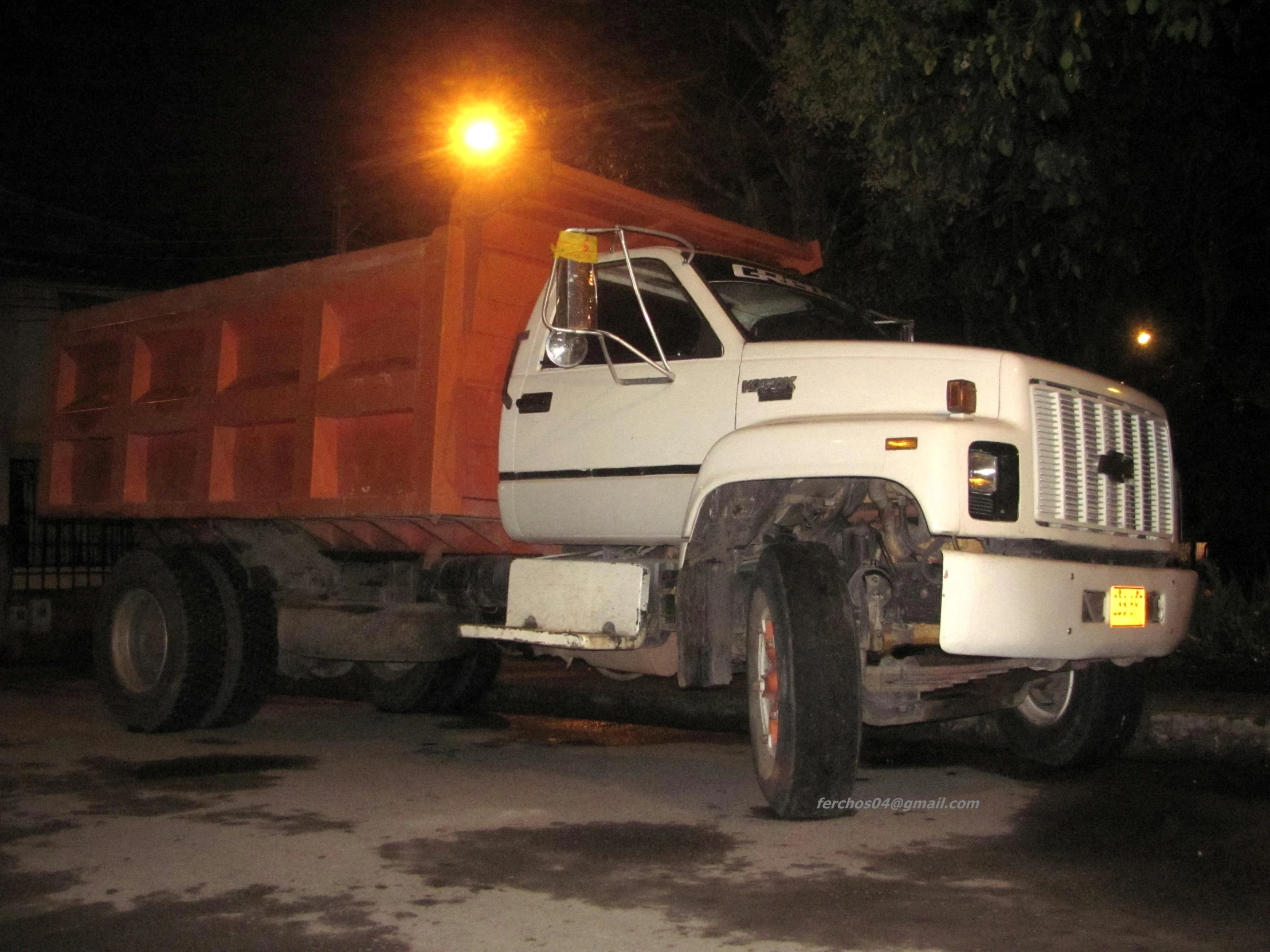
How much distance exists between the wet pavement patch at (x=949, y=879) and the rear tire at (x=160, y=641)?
3173 millimetres

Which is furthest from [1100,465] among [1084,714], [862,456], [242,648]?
[242,648]

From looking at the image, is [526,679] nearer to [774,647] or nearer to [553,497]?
[553,497]

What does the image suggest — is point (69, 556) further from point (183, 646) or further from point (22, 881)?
point (22, 881)

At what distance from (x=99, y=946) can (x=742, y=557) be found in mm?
3113

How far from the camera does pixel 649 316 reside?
675 centimetres

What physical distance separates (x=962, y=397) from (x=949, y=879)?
182 cm

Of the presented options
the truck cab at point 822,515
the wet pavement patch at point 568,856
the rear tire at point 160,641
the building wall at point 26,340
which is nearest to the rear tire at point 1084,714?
the truck cab at point 822,515

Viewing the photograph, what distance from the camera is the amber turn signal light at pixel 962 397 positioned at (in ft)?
17.8

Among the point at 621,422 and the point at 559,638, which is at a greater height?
the point at 621,422

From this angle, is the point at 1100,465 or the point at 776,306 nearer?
the point at 1100,465

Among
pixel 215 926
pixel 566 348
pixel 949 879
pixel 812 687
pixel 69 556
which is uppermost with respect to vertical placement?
pixel 566 348

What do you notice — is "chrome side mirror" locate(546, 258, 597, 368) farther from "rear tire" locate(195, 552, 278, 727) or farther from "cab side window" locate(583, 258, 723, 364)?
"rear tire" locate(195, 552, 278, 727)

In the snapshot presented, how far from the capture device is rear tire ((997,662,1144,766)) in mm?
6738

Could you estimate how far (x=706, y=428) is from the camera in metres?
6.20
